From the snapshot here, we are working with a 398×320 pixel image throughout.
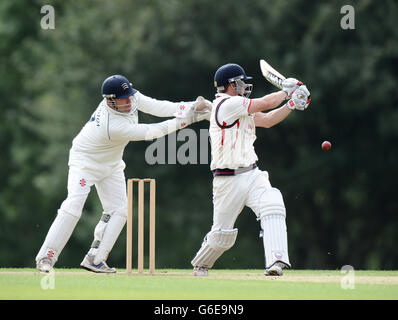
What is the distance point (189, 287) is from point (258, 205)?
1.02 meters

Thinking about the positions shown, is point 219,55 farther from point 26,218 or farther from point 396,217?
point 26,218

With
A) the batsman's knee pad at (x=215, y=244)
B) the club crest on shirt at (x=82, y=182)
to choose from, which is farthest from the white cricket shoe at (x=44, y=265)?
the batsman's knee pad at (x=215, y=244)

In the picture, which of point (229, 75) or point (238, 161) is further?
point (229, 75)

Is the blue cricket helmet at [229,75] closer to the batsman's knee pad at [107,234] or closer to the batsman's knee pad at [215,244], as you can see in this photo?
the batsman's knee pad at [215,244]

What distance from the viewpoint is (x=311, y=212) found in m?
18.5

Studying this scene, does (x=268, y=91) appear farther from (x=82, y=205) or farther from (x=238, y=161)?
(x=238, y=161)

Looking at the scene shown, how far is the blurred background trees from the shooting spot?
55.8 feet

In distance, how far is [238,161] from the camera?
7660 millimetres

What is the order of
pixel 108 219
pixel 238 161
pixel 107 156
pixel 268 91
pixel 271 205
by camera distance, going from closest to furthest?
pixel 271 205 → pixel 238 161 → pixel 107 156 → pixel 108 219 → pixel 268 91

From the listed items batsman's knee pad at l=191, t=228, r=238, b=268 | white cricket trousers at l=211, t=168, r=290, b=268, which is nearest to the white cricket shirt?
white cricket trousers at l=211, t=168, r=290, b=268

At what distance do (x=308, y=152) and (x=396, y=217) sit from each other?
2.16m

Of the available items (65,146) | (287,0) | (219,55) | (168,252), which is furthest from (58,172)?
(287,0)

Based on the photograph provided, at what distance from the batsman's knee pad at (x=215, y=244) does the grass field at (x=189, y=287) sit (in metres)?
0.17

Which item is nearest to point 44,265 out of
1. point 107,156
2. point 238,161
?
point 107,156
